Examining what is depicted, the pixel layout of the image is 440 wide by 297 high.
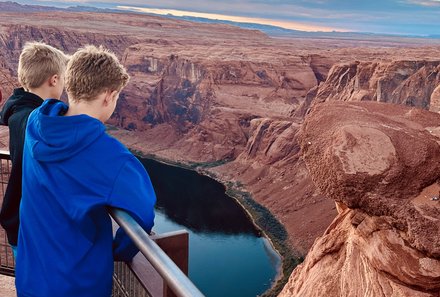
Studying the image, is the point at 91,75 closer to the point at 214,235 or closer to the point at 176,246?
the point at 176,246

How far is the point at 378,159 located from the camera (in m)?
9.50

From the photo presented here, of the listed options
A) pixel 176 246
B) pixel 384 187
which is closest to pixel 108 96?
pixel 176 246

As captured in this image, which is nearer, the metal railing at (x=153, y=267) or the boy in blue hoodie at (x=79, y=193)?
the metal railing at (x=153, y=267)

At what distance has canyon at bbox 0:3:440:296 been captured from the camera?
30.9 ft

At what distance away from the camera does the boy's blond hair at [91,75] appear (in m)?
2.63

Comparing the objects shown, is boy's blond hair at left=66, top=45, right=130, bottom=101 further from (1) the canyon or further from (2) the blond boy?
(1) the canyon

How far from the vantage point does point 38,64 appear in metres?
3.42

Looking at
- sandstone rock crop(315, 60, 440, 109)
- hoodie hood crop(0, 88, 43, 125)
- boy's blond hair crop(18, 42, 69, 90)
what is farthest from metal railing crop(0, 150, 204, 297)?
sandstone rock crop(315, 60, 440, 109)

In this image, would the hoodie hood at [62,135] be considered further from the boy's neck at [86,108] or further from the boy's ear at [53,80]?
the boy's ear at [53,80]

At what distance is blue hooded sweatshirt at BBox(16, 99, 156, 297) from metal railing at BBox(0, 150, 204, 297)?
102mm

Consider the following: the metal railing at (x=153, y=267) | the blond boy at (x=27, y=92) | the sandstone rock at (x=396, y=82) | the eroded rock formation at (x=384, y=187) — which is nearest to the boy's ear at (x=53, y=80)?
the blond boy at (x=27, y=92)

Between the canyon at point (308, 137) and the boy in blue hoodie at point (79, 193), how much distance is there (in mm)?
7589

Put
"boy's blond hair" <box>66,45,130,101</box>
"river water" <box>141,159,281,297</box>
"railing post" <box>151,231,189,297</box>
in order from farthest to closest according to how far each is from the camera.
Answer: "river water" <box>141,159,281,297</box> < "boy's blond hair" <box>66,45,130,101</box> < "railing post" <box>151,231,189,297</box>

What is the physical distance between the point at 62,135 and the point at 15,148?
2.94 ft
